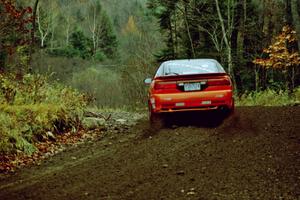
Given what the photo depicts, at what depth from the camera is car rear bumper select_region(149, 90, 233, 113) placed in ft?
33.4

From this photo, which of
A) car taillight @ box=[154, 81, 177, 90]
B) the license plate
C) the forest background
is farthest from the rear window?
the forest background

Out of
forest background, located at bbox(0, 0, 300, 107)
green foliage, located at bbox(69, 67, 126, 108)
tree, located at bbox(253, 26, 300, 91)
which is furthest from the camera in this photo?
green foliage, located at bbox(69, 67, 126, 108)

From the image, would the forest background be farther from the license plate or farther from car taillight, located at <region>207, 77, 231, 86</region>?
car taillight, located at <region>207, 77, 231, 86</region>

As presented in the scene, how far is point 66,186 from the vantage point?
6.18 m

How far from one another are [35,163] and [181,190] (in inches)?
144

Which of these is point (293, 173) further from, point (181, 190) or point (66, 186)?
point (66, 186)

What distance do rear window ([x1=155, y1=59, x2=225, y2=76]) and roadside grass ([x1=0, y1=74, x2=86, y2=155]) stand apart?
2.55 m

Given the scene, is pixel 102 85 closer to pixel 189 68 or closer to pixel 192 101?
pixel 189 68

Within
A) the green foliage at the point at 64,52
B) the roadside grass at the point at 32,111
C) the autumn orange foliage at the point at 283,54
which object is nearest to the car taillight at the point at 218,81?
the roadside grass at the point at 32,111

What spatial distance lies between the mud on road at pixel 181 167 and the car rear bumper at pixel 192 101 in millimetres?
434

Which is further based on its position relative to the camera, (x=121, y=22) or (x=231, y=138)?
(x=121, y=22)

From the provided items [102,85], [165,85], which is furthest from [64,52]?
[165,85]

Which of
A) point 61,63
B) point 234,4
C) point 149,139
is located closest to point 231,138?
point 149,139

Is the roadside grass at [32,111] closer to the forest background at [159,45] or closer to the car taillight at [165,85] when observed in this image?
the forest background at [159,45]
